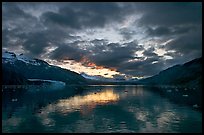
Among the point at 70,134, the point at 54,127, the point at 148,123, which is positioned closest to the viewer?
the point at 70,134

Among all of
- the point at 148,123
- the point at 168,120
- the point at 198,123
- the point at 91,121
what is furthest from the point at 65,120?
the point at 198,123

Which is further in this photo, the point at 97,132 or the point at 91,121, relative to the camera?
the point at 91,121

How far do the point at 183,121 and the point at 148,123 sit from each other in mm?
6544

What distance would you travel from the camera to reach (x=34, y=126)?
41.0 meters

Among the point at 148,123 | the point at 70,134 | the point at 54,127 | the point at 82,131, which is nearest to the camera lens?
the point at 70,134

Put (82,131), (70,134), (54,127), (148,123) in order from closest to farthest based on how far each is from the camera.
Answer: (70,134) → (82,131) → (54,127) → (148,123)

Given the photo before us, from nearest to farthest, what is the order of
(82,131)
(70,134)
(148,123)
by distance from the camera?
(70,134) < (82,131) < (148,123)

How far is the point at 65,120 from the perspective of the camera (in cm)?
4550

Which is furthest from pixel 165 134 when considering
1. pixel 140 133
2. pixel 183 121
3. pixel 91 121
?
pixel 91 121

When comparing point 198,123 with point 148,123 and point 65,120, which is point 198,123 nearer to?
point 148,123

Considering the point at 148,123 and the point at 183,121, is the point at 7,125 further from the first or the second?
the point at 183,121

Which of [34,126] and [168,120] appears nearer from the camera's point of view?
[34,126]

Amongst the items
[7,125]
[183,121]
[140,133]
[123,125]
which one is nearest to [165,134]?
[140,133]

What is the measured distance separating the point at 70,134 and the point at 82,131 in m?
2.94
